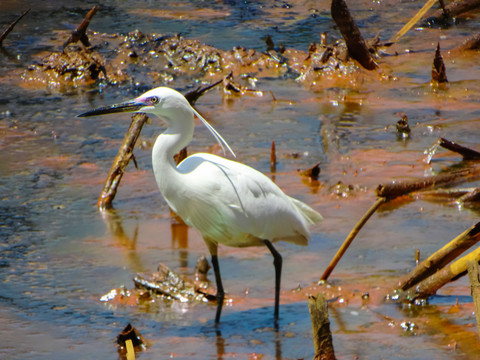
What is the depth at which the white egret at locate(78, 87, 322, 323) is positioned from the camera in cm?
508

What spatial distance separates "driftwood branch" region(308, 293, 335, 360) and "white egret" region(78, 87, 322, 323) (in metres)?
1.24

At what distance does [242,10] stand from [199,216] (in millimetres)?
11104

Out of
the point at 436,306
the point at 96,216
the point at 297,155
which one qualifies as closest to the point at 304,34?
the point at 297,155

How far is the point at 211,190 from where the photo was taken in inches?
201

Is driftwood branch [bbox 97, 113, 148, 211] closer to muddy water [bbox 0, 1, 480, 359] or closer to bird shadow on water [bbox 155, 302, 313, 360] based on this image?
muddy water [bbox 0, 1, 480, 359]

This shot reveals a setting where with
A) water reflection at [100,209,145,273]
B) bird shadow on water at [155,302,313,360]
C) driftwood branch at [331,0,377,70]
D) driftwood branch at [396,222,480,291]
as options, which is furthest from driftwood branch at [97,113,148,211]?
driftwood branch at [331,0,377,70]

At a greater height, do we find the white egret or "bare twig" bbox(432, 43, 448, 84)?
the white egret

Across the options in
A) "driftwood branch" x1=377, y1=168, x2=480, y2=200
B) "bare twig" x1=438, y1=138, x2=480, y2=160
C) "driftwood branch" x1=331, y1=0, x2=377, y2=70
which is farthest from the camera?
"driftwood branch" x1=331, y1=0, x2=377, y2=70

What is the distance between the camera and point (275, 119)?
988 centimetres

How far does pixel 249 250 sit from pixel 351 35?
5.59 meters

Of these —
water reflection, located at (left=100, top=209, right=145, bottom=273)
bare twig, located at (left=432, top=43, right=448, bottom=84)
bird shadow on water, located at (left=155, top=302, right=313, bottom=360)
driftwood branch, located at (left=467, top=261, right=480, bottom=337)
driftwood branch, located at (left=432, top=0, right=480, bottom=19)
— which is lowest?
water reflection, located at (left=100, top=209, right=145, bottom=273)

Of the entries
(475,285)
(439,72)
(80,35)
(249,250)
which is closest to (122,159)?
(249,250)

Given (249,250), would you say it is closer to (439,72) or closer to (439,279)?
(439,279)

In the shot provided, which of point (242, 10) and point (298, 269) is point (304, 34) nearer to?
point (242, 10)
